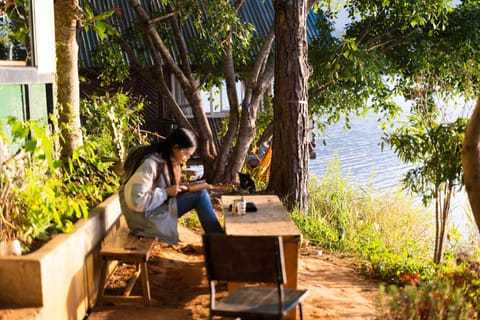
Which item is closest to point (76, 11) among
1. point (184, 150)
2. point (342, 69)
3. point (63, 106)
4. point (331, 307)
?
point (63, 106)

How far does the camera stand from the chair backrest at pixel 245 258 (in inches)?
155

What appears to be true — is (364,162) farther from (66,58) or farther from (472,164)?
(472,164)

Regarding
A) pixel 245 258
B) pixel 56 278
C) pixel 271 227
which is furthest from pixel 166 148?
pixel 245 258

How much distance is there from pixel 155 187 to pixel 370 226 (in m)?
4.65

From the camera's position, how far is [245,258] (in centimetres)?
396

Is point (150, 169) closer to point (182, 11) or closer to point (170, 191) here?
point (170, 191)

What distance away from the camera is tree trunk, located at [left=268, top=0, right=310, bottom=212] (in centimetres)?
957

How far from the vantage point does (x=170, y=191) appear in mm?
5828

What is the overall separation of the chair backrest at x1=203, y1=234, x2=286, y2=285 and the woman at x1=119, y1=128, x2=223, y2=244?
68.2 inches

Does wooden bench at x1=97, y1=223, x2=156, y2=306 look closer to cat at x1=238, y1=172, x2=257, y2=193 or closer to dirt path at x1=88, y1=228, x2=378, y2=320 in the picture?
dirt path at x1=88, y1=228, x2=378, y2=320

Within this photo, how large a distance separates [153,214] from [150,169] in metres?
0.38

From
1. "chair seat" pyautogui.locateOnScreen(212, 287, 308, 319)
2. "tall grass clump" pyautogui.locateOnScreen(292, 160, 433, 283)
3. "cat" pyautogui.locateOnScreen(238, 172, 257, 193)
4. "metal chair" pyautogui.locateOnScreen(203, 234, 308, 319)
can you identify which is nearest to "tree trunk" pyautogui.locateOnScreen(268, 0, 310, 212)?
"tall grass clump" pyautogui.locateOnScreen(292, 160, 433, 283)

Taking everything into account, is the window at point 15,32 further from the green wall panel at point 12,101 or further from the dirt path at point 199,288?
the dirt path at point 199,288

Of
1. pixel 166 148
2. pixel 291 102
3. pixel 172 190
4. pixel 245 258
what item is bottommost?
pixel 245 258
